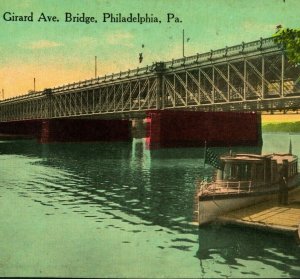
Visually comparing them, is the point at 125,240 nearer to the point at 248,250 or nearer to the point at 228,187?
the point at 248,250

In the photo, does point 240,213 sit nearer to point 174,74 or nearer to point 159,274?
point 159,274

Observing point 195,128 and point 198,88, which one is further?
point 195,128

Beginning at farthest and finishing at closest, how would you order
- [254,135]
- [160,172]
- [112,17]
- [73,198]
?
[254,135]
[160,172]
[73,198]
[112,17]

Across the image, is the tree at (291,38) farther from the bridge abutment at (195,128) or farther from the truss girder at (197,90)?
the bridge abutment at (195,128)

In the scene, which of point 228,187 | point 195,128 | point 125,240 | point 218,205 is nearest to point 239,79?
point 195,128

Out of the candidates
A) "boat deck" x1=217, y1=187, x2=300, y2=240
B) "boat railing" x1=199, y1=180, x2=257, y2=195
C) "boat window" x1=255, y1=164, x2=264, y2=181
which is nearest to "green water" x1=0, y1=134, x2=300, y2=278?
"boat deck" x1=217, y1=187, x2=300, y2=240

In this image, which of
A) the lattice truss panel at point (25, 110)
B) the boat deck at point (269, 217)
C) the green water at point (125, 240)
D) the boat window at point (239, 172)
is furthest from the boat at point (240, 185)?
the lattice truss panel at point (25, 110)

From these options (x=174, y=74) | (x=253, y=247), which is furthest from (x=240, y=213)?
(x=174, y=74)
